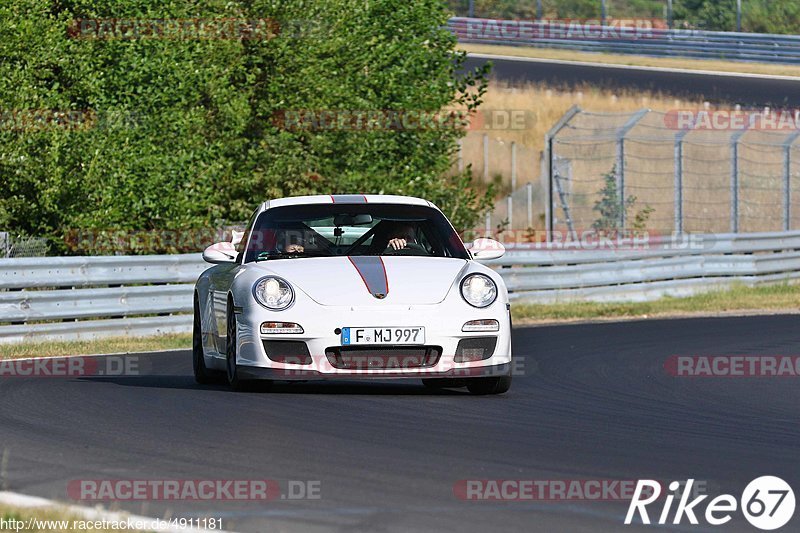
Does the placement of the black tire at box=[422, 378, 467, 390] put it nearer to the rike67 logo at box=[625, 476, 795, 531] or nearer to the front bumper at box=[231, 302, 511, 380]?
the front bumper at box=[231, 302, 511, 380]

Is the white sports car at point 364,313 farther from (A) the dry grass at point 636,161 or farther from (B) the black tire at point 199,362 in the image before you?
(A) the dry grass at point 636,161

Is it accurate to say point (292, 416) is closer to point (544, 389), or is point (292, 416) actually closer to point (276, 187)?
point (544, 389)

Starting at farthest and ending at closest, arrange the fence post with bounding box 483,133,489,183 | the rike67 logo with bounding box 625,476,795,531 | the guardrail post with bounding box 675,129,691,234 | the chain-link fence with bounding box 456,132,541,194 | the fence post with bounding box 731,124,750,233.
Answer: the chain-link fence with bounding box 456,132,541,194
the fence post with bounding box 483,133,489,183
the fence post with bounding box 731,124,750,233
the guardrail post with bounding box 675,129,691,234
the rike67 logo with bounding box 625,476,795,531

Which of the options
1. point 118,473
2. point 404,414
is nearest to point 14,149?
point 404,414

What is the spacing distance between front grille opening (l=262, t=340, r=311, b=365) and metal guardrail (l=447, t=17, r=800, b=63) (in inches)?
1495

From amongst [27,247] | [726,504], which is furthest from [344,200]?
[27,247]

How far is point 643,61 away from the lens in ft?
156

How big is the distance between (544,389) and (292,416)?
8.45 feet

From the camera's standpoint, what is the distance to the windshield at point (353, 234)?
409 inches

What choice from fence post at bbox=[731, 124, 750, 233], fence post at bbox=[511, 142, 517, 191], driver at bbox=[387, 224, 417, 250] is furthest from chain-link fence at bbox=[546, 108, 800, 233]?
driver at bbox=[387, 224, 417, 250]

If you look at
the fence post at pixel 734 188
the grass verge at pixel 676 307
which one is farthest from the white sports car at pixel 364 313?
the fence post at pixel 734 188

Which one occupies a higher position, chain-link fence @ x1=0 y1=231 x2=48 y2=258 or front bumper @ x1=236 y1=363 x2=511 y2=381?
front bumper @ x1=236 y1=363 x2=511 y2=381

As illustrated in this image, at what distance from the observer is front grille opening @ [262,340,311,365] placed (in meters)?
9.41

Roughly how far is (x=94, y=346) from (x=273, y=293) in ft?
22.2
